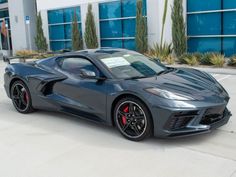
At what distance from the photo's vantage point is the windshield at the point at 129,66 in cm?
512

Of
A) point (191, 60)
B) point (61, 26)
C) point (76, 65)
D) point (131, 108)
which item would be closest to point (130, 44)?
point (191, 60)

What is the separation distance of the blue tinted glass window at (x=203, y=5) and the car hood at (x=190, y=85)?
8617 millimetres

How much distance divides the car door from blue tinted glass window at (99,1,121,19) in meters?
11.2

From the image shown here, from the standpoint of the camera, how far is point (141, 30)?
14.8 meters

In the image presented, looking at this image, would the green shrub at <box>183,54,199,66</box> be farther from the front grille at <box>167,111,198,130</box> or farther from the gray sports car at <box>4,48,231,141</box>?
the front grille at <box>167,111,198,130</box>

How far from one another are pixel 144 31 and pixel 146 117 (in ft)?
35.4

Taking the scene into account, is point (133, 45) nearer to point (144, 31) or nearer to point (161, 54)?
point (144, 31)

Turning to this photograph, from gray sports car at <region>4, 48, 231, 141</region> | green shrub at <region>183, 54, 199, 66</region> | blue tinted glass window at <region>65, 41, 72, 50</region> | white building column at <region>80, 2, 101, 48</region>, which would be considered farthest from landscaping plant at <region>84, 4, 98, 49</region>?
gray sports car at <region>4, 48, 231, 141</region>

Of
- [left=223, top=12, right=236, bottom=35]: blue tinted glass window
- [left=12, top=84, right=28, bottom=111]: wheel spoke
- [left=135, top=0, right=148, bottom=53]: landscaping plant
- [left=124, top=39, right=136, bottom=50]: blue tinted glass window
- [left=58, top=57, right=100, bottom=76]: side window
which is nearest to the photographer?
[left=58, top=57, right=100, bottom=76]: side window

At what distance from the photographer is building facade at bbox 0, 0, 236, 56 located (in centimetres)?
1312

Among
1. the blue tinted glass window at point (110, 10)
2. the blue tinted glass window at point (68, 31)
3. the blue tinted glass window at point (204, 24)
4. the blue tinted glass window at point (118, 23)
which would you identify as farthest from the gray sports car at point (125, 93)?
the blue tinted glass window at point (68, 31)

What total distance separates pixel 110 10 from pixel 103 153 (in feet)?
44.2

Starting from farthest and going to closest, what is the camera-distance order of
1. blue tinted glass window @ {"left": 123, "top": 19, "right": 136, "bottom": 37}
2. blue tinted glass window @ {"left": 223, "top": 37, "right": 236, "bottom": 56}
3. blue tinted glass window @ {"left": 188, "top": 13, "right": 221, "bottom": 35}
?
blue tinted glass window @ {"left": 123, "top": 19, "right": 136, "bottom": 37}, blue tinted glass window @ {"left": 188, "top": 13, "right": 221, "bottom": 35}, blue tinted glass window @ {"left": 223, "top": 37, "right": 236, "bottom": 56}

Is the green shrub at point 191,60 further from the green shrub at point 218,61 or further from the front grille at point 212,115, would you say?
the front grille at point 212,115
